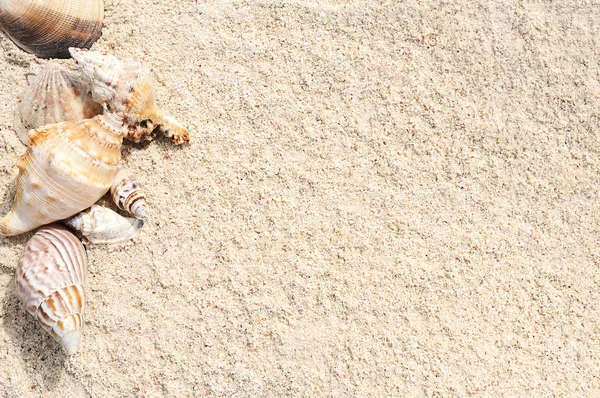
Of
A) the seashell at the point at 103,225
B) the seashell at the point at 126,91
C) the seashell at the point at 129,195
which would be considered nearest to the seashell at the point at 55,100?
the seashell at the point at 126,91

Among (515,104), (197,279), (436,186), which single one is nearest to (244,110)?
(197,279)

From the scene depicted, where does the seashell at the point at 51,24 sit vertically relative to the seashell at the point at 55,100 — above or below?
above

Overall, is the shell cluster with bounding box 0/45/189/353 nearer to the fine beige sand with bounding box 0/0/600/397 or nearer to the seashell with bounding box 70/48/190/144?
the seashell with bounding box 70/48/190/144

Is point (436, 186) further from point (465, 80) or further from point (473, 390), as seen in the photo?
point (473, 390)

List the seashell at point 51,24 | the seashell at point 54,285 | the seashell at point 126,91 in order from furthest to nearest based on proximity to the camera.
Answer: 1. the seashell at point 51,24
2. the seashell at point 126,91
3. the seashell at point 54,285

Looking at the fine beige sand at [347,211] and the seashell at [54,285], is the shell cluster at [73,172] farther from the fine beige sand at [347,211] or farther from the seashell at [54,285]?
the fine beige sand at [347,211]

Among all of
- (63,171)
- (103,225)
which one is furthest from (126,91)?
(103,225)

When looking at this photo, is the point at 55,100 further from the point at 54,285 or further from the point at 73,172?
the point at 54,285

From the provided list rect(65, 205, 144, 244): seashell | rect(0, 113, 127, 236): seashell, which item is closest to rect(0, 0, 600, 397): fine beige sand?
rect(65, 205, 144, 244): seashell
